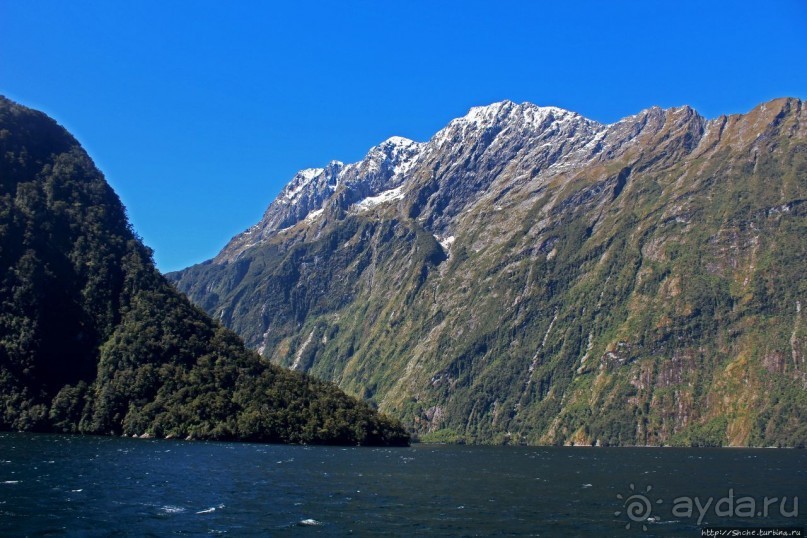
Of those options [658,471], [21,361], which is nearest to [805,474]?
Answer: [658,471]

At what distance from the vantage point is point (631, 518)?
244ft

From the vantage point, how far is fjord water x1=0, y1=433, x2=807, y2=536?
64.5m

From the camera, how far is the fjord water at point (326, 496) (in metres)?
64.5

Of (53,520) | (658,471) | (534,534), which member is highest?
(658,471)

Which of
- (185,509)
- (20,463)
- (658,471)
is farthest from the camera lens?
(658,471)

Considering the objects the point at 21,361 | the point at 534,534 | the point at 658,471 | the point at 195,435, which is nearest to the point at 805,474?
the point at 658,471

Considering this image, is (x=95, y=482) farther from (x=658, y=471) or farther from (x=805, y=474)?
(x=805, y=474)

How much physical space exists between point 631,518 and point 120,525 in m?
48.9

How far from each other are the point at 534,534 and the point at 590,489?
43.3 m

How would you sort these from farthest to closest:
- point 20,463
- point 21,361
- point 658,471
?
point 21,361 → point 658,471 → point 20,463

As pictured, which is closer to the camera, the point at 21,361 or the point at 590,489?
the point at 590,489

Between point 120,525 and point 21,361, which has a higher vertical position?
point 21,361

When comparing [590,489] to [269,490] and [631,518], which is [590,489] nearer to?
[631,518]

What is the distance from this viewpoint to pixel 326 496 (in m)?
86.5
